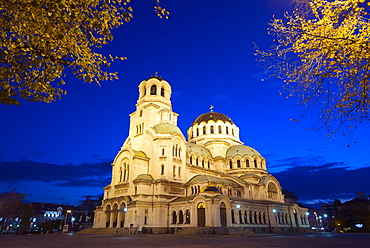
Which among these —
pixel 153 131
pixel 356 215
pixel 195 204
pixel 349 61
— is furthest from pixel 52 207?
pixel 349 61

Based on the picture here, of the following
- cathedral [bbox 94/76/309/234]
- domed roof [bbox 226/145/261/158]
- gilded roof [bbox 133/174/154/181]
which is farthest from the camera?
domed roof [bbox 226/145/261/158]

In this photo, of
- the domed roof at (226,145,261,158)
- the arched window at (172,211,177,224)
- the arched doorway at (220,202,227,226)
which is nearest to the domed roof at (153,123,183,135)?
the arched window at (172,211,177,224)

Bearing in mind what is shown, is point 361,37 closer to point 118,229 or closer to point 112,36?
point 112,36

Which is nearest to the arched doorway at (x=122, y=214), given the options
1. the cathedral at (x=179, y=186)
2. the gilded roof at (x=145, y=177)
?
the cathedral at (x=179, y=186)

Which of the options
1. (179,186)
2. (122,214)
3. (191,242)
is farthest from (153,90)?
(191,242)

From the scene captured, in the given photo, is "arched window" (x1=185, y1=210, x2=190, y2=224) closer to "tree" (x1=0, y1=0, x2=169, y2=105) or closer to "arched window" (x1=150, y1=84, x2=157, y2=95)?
"arched window" (x1=150, y1=84, x2=157, y2=95)

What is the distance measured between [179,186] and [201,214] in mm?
6893

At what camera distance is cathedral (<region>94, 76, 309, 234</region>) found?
102 feet

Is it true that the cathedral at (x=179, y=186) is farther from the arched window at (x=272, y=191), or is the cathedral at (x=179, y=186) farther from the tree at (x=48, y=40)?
the tree at (x=48, y=40)

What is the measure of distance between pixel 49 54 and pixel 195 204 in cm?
2671

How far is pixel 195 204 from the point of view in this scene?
30.5 meters

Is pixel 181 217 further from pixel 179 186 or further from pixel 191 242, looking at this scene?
pixel 191 242

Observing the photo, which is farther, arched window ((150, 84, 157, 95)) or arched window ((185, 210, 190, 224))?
arched window ((150, 84, 157, 95))

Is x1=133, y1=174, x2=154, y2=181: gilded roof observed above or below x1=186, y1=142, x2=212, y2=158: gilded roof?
below
